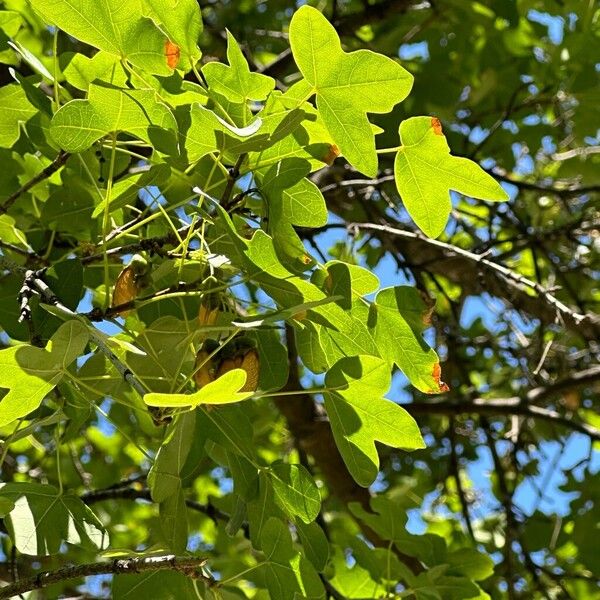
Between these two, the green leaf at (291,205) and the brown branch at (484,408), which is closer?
the green leaf at (291,205)

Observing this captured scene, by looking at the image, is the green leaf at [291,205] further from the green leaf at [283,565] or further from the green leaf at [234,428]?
the green leaf at [283,565]

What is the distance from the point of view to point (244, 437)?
127cm

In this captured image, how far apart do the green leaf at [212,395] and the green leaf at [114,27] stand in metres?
0.41

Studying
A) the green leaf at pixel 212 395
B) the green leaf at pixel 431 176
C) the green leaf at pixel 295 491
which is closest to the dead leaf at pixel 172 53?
the green leaf at pixel 431 176

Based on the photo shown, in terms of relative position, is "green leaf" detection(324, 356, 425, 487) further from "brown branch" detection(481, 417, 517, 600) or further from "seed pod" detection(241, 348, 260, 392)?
"brown branch" detection(481, 417, 517, 600)

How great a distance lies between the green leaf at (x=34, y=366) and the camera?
1012 mm

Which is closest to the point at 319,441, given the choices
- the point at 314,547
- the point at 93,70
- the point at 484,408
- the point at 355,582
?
the point at 484,408

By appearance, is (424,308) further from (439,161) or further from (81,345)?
(81,345)

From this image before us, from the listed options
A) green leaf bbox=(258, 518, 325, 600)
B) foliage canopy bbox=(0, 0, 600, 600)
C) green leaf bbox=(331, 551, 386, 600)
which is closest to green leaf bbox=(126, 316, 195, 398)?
foliage canopy bbox=(0, 0, 600, 600)

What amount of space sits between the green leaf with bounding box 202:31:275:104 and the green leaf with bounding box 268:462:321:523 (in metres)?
0.47

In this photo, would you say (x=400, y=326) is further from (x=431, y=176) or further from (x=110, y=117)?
(x=110, y=117)

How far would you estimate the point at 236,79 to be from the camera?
1.10 m

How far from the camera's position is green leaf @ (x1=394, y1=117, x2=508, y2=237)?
3.80 feet

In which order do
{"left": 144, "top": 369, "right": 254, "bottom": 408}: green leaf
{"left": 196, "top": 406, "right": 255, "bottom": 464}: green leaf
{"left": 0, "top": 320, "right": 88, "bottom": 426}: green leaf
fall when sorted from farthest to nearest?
{"left": 196, "top": 406, "right": 255, "bottom": 464}: green leaf < {"left": 0, "top": 320, "right": 88, "bottom": 426}: green leaf < {"left": 144, "top": 369, "right": 254, "bottom": 408}: green leaf
